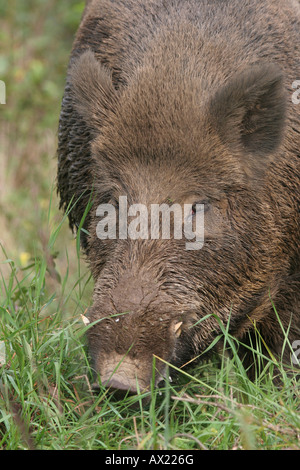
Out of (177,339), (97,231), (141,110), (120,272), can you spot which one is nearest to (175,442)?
(177,339)

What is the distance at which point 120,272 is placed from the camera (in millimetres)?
3701

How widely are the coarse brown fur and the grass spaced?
8.9 inches

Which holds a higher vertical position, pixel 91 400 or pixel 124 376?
pixel 124 376

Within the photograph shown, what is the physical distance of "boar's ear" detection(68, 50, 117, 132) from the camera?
425 cm

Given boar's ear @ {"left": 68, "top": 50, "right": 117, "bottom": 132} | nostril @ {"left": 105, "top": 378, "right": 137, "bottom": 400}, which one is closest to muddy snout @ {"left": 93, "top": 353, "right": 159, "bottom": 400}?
nostril @ {"left": 105, "top": 378, "right": 137, "bottom": 400}

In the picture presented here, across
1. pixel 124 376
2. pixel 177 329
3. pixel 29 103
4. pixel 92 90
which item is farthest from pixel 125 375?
pixel 29 103

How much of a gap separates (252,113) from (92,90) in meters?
0.91

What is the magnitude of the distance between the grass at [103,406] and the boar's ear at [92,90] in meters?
0.85

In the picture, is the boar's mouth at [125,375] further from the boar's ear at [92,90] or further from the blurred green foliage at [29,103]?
the blurred green foliage at [29,103]

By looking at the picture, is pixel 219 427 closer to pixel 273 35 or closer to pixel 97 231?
pixel 97 231

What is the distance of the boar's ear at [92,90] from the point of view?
→ 13.9ft

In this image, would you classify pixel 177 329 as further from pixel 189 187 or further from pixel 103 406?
pixel 189 187

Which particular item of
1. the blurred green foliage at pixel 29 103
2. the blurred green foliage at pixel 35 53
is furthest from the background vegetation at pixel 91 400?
the blurred green foliage at pixel 35 53

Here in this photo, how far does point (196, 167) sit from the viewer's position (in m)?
3.89
